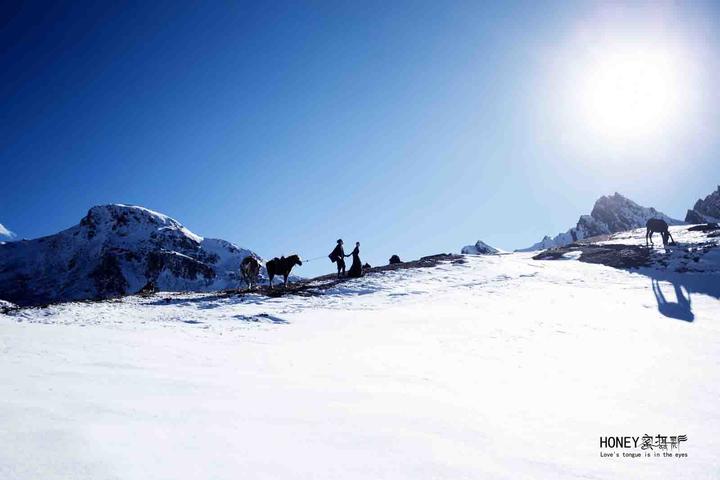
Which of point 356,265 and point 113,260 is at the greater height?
point 113,260

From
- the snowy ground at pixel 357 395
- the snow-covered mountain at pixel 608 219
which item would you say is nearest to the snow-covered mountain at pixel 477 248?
the snow-covered mountain at pixel 608 219

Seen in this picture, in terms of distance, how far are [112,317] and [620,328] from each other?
715 inches

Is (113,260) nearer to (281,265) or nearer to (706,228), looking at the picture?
(281,265)

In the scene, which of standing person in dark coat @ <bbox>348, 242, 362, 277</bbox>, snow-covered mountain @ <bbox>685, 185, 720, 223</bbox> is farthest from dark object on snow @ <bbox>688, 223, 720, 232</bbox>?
snow-covered mountain @ <bbox>685, 185, 720, 223</bbox>

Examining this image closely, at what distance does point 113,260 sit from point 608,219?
21077 cm

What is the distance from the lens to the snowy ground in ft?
12.5

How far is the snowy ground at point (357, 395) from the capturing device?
3.82 metres

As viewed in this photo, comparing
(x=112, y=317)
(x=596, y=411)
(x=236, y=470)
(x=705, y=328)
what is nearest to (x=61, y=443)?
(x=236, y=470)

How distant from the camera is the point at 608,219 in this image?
18262cm

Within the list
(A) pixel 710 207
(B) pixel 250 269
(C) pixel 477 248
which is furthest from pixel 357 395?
(A) pixel 710 207

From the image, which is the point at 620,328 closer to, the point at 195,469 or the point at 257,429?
the point at 257,429

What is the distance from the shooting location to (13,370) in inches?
244

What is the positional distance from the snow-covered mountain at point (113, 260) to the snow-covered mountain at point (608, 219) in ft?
463

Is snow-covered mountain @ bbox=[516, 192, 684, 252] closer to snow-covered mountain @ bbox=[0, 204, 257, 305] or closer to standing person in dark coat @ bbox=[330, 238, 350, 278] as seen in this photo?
snow-covered mountain @ bbox=[0, 204, 257, 305]
